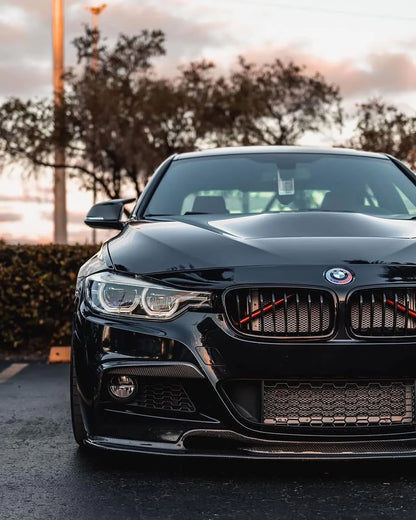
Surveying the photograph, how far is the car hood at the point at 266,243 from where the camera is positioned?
12.2 ft

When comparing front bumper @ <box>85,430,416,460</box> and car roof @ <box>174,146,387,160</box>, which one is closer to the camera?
front bumper @ <box>85,430,416,460</box>

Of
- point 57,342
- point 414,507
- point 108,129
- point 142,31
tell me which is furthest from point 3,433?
point 142,31

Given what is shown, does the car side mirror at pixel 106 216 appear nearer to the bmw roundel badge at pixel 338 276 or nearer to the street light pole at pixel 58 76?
the bmw roundel badge at pixel 338 276

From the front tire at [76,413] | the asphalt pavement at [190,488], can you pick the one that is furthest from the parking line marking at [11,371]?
the front tire at [76,413]

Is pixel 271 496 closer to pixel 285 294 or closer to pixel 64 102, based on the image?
pixel 285 294

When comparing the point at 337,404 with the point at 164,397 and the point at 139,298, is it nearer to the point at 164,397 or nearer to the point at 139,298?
the point at 164,397

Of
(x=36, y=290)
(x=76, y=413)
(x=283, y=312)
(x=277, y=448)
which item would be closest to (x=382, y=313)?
(x=283, y=312)

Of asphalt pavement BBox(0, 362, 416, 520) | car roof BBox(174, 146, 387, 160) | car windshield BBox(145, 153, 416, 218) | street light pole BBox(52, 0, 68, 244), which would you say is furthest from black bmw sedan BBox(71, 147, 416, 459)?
street light pole BBox(52, 0, 68, 244)

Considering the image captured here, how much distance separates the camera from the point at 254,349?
3.54 meters

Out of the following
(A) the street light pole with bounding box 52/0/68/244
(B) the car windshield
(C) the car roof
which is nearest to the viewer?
(B) the car windshield

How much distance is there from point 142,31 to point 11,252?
78.2 ft

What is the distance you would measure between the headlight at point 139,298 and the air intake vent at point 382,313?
57 centimetres

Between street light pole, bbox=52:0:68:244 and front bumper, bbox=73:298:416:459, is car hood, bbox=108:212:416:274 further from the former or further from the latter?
street light pole, bbox=52:0:68:244

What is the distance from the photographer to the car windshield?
4.99 meters
